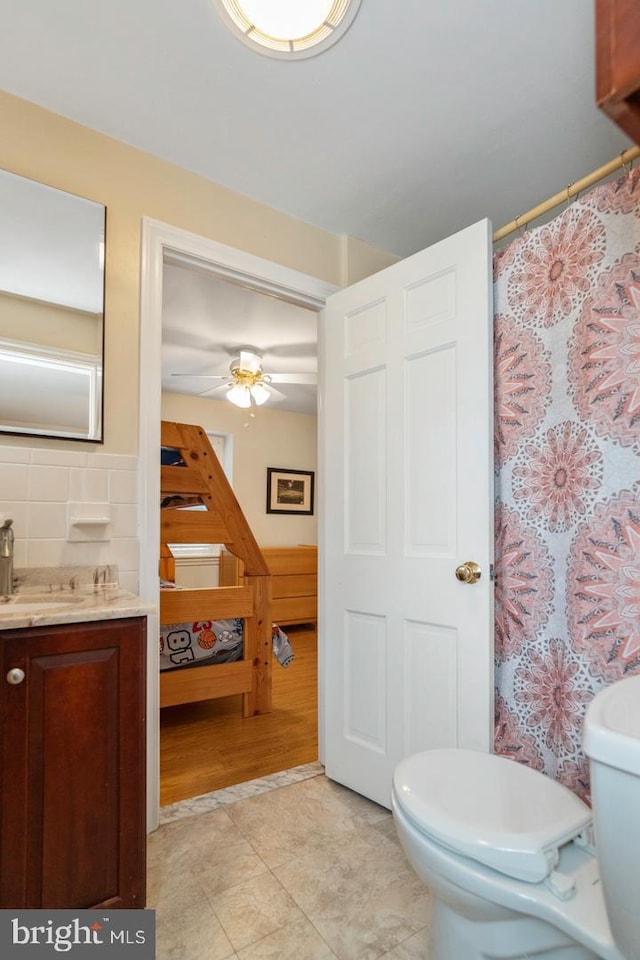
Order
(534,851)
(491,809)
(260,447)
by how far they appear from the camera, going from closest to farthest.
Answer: (534,851) < (491,809) < (260,447)

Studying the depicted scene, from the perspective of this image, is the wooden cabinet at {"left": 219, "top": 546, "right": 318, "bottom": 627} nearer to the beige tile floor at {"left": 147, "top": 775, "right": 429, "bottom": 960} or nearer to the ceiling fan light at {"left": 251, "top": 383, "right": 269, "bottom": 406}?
the ceiling fan light at {"left": 251, "top": 383, "right": 269, "bottom": 406}

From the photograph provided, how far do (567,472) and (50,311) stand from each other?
5.59ft

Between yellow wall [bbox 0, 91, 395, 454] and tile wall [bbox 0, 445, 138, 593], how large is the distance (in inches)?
2.6

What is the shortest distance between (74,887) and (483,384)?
171 cm

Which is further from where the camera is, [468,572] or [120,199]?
[120,199]

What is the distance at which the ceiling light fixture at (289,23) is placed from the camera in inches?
53.5

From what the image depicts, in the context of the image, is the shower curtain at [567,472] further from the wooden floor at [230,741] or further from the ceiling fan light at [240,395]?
the ceiling fan light at [240,395]

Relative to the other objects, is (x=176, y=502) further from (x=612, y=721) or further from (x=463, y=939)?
(x=612, y=721)

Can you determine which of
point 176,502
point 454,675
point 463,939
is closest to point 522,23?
point 454,675

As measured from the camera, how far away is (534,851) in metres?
0.97

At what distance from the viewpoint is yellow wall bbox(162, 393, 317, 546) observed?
5.51m

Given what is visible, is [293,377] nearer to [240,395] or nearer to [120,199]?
[240,395]

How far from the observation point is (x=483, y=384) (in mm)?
1693

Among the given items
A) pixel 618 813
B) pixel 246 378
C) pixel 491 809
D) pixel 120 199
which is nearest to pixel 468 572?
pixel 491 809
